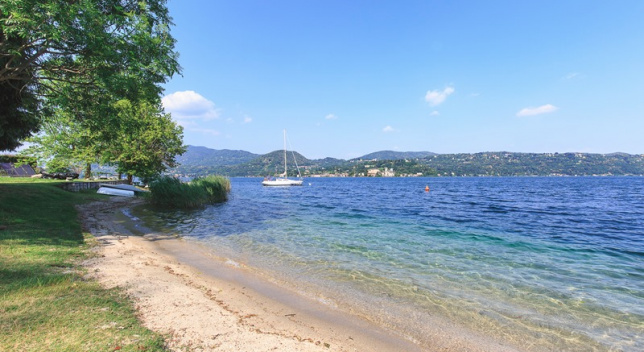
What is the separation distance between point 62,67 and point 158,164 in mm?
25155

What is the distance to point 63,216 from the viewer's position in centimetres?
1283

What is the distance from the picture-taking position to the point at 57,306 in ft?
14.1

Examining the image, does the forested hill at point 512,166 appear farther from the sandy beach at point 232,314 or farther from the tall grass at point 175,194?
the sandy beach at point 232,314

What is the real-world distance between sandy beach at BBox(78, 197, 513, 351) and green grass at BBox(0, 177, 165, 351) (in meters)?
0.31

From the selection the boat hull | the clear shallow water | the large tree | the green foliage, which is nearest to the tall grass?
the green foliage

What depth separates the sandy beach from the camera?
4.14 meters

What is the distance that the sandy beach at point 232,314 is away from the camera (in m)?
4.14

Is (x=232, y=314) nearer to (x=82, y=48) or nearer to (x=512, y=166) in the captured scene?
(x=82, y=48)

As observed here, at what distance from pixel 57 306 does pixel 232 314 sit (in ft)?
8.34

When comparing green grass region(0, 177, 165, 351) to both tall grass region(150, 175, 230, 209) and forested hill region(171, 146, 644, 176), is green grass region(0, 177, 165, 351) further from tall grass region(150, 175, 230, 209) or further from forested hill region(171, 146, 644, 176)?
forested hill region(171, 146, 644, 176)

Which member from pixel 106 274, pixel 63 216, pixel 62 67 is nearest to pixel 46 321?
pixel 106 274

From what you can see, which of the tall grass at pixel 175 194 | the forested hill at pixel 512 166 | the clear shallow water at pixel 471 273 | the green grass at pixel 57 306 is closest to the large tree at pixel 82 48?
the green grass at pixel 57 306

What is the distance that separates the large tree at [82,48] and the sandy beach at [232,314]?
6.40 metres

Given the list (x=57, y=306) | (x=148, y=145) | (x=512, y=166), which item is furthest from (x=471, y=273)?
(x=512, y=166)
